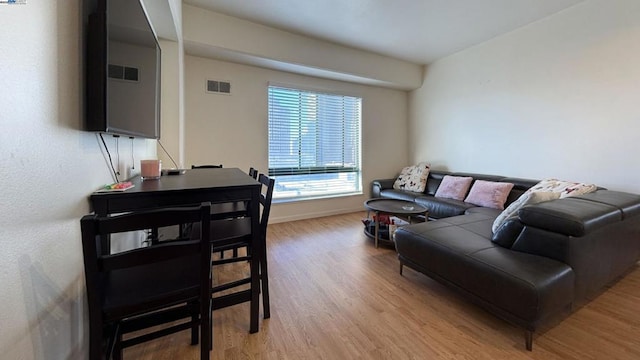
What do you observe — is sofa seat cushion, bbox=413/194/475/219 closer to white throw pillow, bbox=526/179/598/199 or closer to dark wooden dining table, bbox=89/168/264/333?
white throw pillow, bbox=526/179/598/199

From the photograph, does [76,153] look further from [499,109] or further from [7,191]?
[499,109]

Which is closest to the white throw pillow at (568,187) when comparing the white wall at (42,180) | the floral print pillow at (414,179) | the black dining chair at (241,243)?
the floral print pillow at (414,179)

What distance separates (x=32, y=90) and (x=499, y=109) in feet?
14.8

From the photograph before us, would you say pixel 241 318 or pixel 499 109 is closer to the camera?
pixel 241 318

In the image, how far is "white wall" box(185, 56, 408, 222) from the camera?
134 inches

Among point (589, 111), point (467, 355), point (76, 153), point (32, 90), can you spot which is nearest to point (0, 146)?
point (32, 90)

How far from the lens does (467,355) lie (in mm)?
1416

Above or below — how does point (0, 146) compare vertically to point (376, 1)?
below

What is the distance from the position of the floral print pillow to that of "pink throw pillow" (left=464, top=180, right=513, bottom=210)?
91 centimetres

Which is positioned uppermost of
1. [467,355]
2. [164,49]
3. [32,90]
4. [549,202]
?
[164,49]

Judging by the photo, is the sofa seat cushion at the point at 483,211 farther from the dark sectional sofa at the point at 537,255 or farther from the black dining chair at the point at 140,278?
the black dining chair at the point at 140,278

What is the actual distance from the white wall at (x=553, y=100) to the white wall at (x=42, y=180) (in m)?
4.21

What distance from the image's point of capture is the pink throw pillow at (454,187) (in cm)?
Answer: 367

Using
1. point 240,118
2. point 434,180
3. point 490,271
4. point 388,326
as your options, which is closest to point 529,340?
point 490,271
